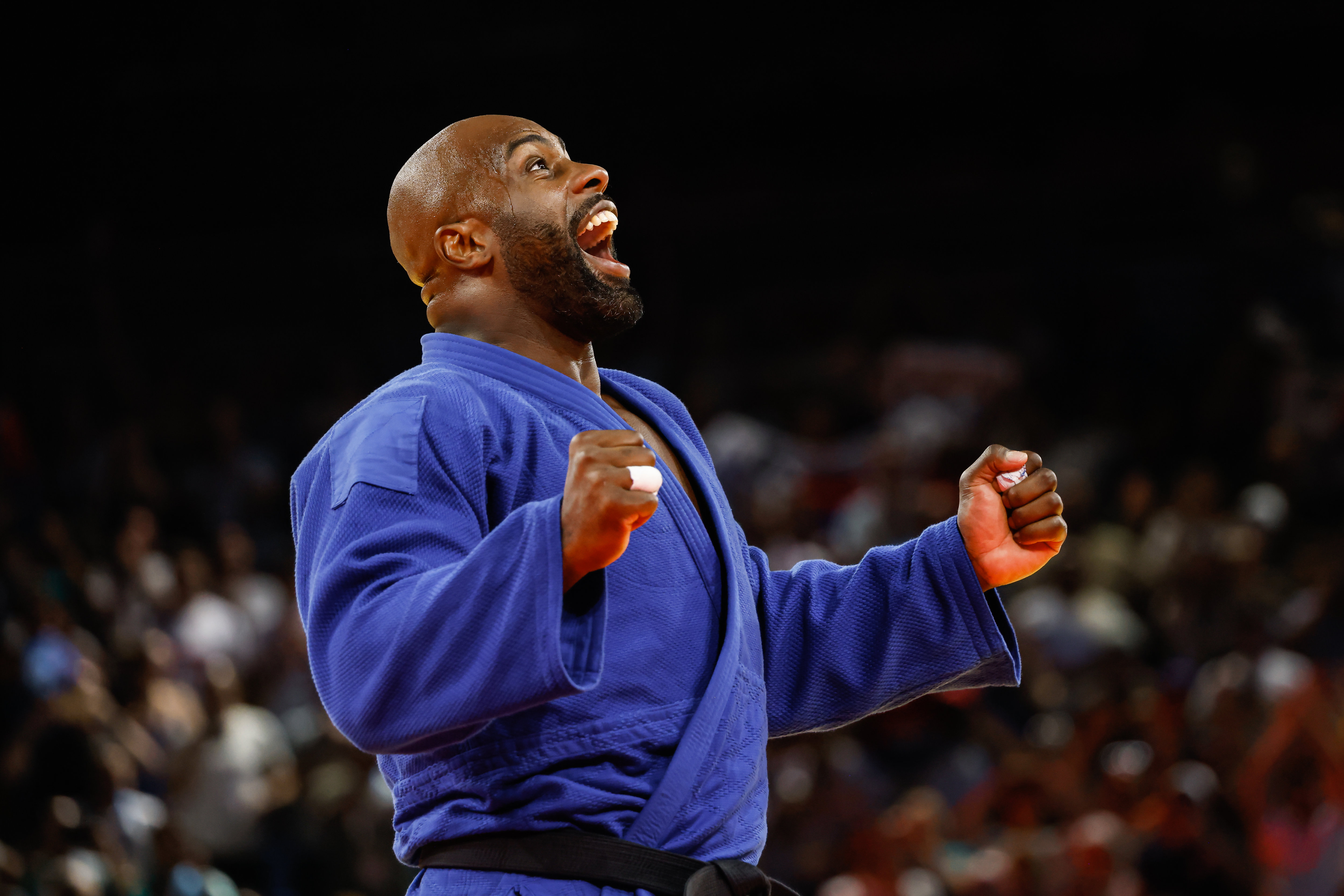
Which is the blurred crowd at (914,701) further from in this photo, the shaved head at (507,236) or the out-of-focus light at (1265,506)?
the shaved head at (507,236)

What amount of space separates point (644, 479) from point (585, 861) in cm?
45

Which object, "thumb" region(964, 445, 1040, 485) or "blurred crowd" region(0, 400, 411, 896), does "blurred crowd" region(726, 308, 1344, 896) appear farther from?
"thumb" region(964, 445, 1040, 485)

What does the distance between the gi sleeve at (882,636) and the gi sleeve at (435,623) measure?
60 centimetres

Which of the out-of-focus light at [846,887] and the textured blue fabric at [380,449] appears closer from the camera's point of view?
the textured blue fabric at [380,449]

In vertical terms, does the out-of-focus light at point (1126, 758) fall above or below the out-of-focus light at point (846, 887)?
above

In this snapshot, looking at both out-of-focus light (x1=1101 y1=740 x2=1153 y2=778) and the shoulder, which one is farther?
out-of-focus light (x1=1101 y1=740 x2=1153 y2=778)

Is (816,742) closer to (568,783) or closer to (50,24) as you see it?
(568,783)

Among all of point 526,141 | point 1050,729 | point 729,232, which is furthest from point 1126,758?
point 729,232

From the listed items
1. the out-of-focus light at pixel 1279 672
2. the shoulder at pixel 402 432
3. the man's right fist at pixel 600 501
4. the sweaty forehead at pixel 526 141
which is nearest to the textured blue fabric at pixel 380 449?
the shoulder at pixel 402 432

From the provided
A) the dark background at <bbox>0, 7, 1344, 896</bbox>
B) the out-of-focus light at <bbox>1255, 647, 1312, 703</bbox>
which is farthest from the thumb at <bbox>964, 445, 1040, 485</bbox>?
the dark background at <bbox>0, 7, 1344, 896</bbox>

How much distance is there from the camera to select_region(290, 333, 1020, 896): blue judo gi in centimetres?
150

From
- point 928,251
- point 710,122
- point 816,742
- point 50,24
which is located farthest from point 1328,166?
point 50,24

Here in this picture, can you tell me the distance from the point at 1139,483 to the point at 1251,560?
2.40ft

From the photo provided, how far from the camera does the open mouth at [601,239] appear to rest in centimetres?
201
